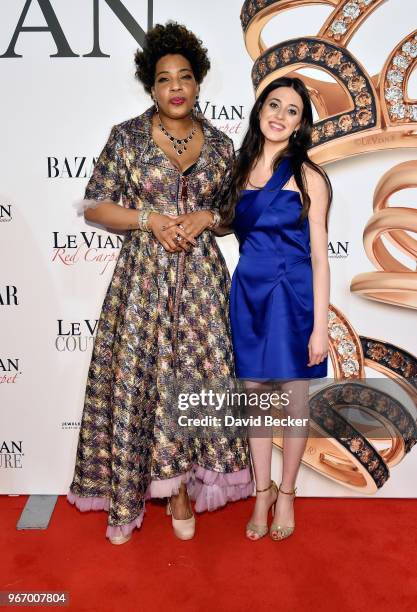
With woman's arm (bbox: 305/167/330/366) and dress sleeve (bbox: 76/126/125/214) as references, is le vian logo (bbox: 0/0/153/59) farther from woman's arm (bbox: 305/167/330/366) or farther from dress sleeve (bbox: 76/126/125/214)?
woman's arm (bbox: 305/167/330/366)

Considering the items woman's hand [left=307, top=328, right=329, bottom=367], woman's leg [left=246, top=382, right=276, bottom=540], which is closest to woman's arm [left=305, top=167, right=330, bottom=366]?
woman's hand [left=307, top=328, right=329, bottom=367]

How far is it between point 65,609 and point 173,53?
191cm

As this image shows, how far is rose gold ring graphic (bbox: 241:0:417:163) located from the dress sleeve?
0.65 meters

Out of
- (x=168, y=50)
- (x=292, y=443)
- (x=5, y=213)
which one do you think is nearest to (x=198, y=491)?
(x=292, y=443)

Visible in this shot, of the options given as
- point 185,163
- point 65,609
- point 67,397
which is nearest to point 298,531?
point 65,609

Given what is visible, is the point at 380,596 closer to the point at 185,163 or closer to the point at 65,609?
the point at 65,609

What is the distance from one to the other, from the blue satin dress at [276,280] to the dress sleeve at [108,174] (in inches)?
17.8

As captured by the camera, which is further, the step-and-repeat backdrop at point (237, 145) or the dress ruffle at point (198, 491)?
the step-and-repeat backdrop at point (237, 145)

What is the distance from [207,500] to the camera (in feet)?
7.80

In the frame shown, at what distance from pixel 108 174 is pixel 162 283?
443 millimetres

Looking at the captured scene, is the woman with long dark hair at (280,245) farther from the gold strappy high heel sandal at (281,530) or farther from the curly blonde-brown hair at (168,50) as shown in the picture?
the gold strappy high heel sandal at (281,530)

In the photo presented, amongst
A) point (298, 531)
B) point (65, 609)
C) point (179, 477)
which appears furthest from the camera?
point (298, 531)

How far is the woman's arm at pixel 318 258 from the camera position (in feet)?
7.02

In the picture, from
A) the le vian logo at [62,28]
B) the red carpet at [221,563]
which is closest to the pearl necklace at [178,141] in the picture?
the le vian logo at [62,28]
